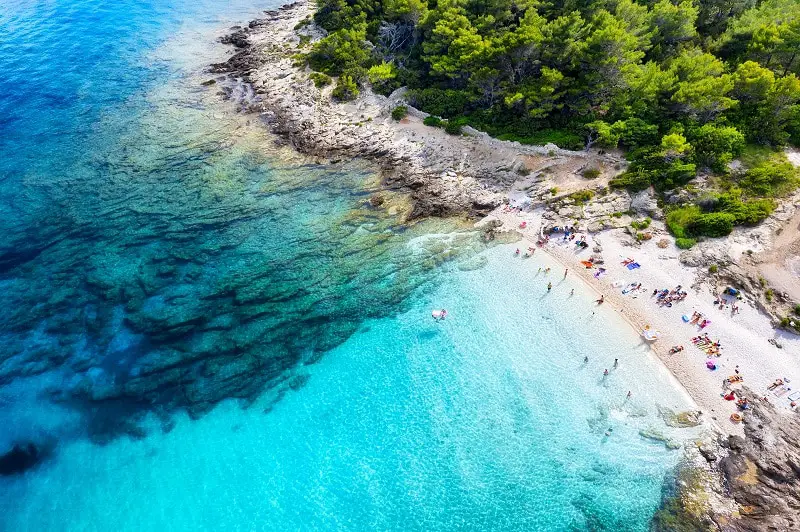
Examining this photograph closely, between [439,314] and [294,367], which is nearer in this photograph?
[294,367]

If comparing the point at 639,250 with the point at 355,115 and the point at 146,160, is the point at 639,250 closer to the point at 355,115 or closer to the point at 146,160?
the point at 355,115

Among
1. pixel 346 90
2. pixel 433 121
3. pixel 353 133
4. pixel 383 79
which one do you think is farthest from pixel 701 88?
pixel 346 90

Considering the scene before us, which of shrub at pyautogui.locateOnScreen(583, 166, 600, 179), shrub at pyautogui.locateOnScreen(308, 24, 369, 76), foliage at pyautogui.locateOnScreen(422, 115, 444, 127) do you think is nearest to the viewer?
shrub at pyautogui.locateOnScreen(583, 166, 600, 179)

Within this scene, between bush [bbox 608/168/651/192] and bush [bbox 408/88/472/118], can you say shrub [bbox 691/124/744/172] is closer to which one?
bush [bbox 608/168/651/192]

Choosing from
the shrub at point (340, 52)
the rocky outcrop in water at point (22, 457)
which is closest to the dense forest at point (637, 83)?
the shrub at point (340, 52)

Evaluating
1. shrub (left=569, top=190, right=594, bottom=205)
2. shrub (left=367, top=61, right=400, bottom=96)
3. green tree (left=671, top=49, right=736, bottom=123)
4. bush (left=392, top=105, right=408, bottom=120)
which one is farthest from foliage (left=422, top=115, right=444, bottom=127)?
green tree (left=671, top=49, right=736, bottom=123)

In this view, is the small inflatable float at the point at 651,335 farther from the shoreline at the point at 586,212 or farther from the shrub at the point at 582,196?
the shrub at the point at 582,196

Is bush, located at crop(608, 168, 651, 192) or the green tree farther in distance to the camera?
the green tree

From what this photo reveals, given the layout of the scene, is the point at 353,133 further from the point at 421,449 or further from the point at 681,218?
the point at 421,449
